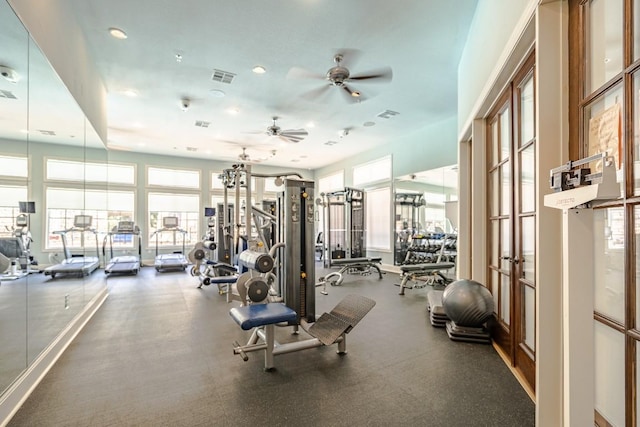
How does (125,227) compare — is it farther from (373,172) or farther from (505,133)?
(505,133)

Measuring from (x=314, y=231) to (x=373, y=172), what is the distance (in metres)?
6.21

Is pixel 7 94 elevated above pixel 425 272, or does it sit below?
above

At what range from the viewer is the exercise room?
1.45 metres

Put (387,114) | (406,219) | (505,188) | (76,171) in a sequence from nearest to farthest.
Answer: (505,188) → (76,171) → (387,114) → (406,219)

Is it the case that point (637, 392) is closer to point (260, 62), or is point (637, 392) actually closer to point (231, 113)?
point (260, 62)

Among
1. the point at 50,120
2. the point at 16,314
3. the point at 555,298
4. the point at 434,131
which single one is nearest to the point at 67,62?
the point at 50,120

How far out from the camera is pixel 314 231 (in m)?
3.60

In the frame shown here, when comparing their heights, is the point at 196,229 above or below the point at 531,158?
below

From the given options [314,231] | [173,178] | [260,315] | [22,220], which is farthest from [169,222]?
[260,315]

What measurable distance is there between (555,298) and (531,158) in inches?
46.1

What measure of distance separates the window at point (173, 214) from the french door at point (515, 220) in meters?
9.62

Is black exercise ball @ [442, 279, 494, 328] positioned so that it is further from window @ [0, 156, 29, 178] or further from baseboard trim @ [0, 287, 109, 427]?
window @ [0, 156, 29, 178]

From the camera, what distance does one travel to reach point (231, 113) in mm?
6402

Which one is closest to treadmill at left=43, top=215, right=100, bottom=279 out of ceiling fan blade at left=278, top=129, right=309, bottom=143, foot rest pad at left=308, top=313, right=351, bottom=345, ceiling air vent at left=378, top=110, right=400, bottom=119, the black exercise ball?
foot rest pad at left=308, top=313, right=351, bottom=345
